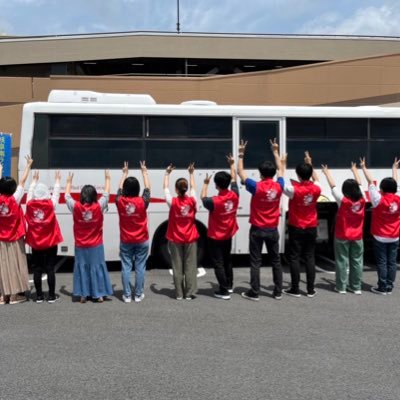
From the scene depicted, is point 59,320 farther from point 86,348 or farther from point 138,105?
point 138,105

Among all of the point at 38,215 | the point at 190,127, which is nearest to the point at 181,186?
the point at 38,215

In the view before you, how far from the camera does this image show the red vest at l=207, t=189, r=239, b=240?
612cm

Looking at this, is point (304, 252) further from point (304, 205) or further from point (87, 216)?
point (87, 216)

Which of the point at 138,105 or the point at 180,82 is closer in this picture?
the point at 138,105

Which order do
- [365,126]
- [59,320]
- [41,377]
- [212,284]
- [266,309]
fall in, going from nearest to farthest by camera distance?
[41,377] → [59,320] → [266,309] → [212,284] → [365,126]

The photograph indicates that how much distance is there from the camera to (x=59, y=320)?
5.35 metres

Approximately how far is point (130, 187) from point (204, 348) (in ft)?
8.16

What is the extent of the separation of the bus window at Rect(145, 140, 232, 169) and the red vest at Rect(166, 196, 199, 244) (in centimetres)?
190

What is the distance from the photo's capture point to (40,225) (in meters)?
5.93

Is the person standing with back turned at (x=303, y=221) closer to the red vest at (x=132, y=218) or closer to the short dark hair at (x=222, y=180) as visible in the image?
the short dark hair at (x=222, y=180)

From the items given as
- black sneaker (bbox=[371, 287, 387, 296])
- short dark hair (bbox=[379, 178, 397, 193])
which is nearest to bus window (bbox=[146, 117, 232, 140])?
short dark hair (bbox=[379, 178, 397, 193])

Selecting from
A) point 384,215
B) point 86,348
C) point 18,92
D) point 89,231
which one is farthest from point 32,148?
point 18,92

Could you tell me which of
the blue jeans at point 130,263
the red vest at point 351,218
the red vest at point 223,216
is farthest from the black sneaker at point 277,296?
the blue jeans at point 130,263

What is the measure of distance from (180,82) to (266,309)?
559 inches
